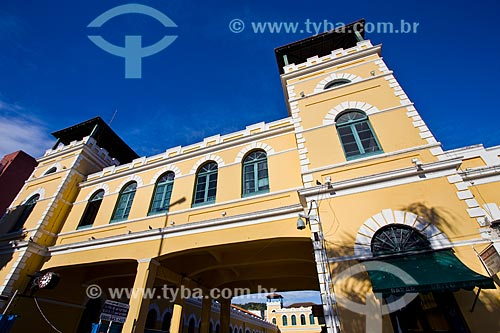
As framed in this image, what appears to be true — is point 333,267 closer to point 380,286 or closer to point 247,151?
point 380,286

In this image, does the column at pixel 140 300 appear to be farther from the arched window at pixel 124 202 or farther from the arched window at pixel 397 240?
the arched window at pixel 397 240

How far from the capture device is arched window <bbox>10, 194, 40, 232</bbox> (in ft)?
43.2

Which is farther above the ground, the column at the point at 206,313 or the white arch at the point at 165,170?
the white arch at the point at 165,170

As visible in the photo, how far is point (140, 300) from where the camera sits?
26.5 ft

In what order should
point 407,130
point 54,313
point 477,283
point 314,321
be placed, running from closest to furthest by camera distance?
1. point 477,283
2. point 407,130
3. point 54,313
4. point 314,321

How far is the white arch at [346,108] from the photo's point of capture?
8.57 metres

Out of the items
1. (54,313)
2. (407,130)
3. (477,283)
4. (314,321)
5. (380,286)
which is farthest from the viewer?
(314,321)

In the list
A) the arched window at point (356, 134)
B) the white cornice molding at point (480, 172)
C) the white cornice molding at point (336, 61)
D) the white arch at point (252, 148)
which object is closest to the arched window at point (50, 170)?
the white arch at point (252, 148)

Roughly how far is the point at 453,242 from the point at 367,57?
8225 millimetres

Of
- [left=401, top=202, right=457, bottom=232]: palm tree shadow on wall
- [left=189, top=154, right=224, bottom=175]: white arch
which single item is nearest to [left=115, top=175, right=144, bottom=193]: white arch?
[left=189, top=154, right=224, bottom=175]: white arch

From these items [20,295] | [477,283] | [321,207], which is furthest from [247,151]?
[20,295]

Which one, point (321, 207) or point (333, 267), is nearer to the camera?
point (333, 267)

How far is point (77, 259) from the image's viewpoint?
10.4m

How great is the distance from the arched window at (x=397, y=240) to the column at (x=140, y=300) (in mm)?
7433
